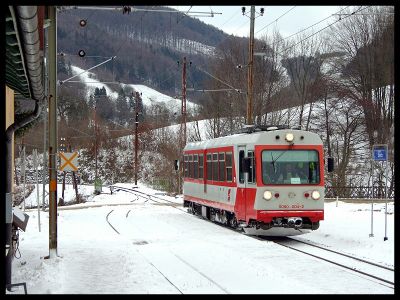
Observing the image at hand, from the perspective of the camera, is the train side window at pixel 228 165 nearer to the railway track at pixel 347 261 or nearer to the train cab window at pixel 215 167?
the train cab window at pixel 215 167

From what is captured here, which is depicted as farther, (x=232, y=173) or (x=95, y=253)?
(x=232, y=173)

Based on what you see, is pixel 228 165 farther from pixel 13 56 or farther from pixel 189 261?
pixel 13 56

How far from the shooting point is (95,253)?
14.2m

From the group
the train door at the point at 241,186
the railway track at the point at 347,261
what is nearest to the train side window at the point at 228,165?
the train door at the point at 241,186

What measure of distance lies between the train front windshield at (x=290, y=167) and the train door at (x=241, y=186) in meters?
0.96

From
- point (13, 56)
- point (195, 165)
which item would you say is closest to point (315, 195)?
point (195, 165)

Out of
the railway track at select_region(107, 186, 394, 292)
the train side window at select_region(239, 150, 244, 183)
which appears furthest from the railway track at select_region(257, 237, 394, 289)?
the train side window at select_region(239, 150, 244, 183)

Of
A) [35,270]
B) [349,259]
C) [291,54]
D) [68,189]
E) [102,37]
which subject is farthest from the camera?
[102,37]

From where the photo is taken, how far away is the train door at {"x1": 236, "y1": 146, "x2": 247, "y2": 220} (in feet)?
58.5

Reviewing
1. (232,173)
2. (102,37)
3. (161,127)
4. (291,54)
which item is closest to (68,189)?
(161,127)

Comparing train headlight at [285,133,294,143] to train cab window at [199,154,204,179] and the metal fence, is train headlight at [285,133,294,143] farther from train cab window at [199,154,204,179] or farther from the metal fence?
the metal fence
